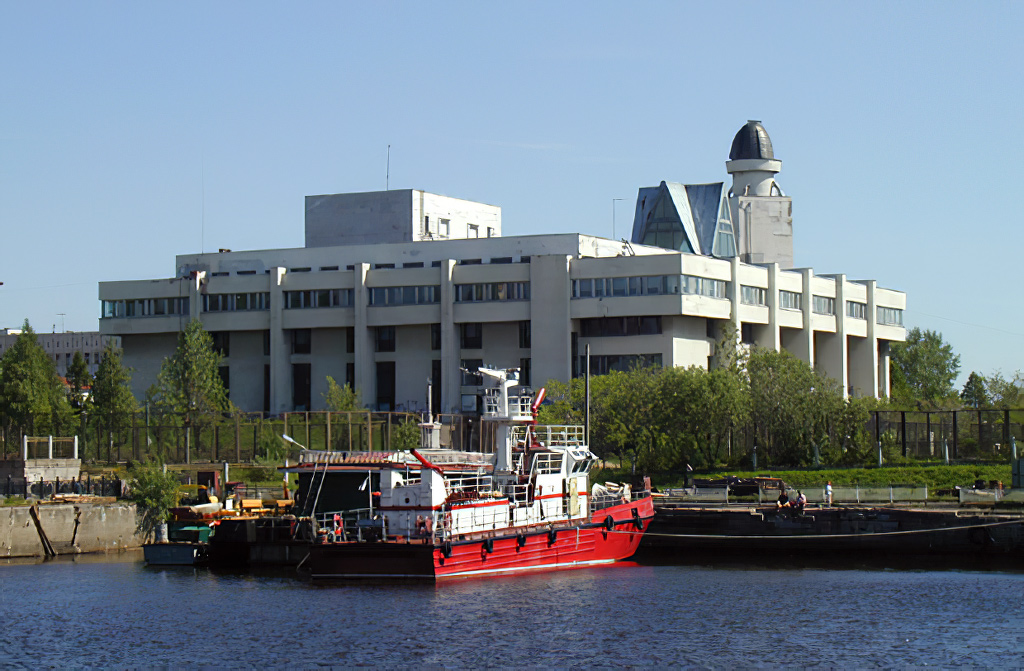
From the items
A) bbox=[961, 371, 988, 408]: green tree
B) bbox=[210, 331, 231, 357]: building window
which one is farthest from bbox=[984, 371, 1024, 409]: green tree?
bbox=[210, 331, 231, 357]: building window

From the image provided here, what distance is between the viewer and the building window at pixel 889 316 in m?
145

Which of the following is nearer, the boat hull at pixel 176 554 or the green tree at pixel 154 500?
the boat hull at pixel 176 554

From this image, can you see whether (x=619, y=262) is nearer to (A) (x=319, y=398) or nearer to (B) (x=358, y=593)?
(A) (x=319, y=398)

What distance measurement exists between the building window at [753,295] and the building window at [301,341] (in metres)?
40.3

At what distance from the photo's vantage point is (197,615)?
49.2 metres

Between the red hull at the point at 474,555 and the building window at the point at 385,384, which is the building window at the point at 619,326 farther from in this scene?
the red hull at the point at 474,555

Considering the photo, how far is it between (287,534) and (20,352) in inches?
2198

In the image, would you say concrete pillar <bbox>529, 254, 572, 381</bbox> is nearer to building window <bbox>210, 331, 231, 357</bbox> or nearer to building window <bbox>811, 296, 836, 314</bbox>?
building window <bbox>811, 296, 836, 314</bbox>

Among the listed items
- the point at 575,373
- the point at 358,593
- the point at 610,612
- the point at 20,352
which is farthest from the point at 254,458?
the point at 610,612

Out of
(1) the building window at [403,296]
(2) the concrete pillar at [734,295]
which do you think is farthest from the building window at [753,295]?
(1) the building window at [403,296]

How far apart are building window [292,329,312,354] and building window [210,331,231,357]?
6.60 meters

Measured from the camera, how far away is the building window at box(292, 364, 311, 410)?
130m

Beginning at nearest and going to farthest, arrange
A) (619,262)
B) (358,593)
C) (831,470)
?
(358,593) → (831,470) → (619,262)

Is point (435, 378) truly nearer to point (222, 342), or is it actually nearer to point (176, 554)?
point (222, 342)
